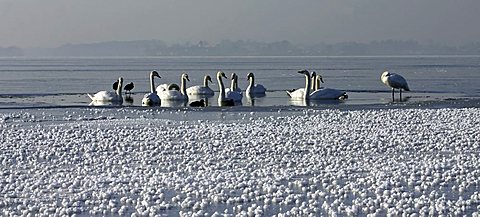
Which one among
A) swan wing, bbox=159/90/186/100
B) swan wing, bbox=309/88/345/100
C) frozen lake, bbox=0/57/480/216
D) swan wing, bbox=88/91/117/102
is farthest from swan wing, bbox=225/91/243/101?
frozen lake, bbox=0/57/480/216

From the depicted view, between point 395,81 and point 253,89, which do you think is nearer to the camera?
point 395,81

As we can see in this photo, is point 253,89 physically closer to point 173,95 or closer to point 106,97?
point 173,95

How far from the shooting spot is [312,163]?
15.1 metres

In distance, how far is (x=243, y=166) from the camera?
14797mm

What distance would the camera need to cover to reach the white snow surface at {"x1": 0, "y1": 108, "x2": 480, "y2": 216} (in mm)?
11156

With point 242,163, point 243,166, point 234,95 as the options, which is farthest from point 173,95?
point 243,166

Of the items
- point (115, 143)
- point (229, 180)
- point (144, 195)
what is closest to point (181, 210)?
point (144, 195)

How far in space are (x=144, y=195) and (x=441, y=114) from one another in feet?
51.1

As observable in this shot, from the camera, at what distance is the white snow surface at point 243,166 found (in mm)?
11156

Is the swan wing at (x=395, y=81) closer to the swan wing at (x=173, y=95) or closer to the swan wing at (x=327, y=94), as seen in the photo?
the swan wing at (x=327, y=94)

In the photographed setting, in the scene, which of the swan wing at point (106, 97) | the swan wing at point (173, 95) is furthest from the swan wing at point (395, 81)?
the swan wing at point (106, 97)

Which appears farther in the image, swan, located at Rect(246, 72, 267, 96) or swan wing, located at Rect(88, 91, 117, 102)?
swan, located at Rect(246, 72, 267, 96)

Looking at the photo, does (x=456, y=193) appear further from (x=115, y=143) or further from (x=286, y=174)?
(x=115, y=143)

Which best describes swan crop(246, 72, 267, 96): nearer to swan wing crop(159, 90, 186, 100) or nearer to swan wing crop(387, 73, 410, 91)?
swan wing crop(159, 90, 186, 100)
